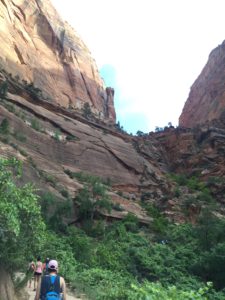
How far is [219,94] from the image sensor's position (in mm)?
88000

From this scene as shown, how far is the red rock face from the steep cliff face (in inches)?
775

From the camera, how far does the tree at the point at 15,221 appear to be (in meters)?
10.1

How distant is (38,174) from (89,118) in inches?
1168

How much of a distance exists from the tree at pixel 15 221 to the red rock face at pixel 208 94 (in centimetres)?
7402

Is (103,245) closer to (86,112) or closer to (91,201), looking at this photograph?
(91,201)

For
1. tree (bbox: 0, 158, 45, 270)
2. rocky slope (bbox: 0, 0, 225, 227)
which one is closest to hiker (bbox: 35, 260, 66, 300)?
tree (bbox: 0, 158, 45, 270)

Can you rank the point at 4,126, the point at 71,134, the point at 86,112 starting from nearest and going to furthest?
the point at 4,126
the point at 71,134
the point at 86,112

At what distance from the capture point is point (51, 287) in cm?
661

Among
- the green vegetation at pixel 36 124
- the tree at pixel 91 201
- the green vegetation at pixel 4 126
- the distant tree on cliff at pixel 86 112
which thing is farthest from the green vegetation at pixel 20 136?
the distant tree on cliff at pixel 86 112

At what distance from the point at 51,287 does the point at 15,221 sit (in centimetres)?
364

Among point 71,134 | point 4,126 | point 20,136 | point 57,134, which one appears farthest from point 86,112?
point 4,126

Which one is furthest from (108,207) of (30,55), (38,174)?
(30,55)

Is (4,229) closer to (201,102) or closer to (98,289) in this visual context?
(98,289)

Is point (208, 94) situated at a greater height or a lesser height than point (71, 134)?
greater
